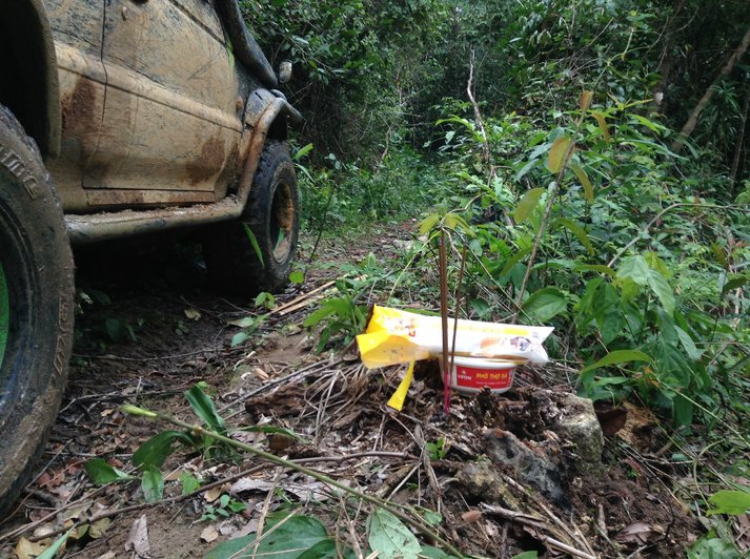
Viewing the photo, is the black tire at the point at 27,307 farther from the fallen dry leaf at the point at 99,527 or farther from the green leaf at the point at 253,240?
the green leaf at the point at 253,240

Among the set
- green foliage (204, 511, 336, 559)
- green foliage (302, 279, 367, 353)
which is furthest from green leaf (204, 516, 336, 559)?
green foliage (302, 279, 367, 353)

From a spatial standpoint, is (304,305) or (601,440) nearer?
(601,440)

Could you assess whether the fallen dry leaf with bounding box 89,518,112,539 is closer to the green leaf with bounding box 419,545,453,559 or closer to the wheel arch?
the green leaf with bounding box 419,545,453,559

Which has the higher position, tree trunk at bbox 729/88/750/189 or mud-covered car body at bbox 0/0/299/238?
mud-covered car body at bbox 0/0/299/238

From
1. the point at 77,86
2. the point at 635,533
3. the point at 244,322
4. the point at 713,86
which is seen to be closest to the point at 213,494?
the point at 635,533

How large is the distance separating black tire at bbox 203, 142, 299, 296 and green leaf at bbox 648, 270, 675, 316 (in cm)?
Answer: 193

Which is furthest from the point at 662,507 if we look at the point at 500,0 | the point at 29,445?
the point at 500,0

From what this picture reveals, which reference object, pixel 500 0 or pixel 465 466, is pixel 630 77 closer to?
pixel 465 466

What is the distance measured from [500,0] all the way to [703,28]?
23.6ft

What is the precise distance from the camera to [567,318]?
1.96 m

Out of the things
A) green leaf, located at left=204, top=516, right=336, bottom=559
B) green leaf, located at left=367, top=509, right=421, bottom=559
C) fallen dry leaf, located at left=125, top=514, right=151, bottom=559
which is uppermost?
green leaf, located at left=367, top=509, right=421, bottom=559

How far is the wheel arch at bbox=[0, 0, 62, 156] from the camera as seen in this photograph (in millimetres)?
1303

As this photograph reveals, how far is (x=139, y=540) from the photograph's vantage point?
3.78 ft

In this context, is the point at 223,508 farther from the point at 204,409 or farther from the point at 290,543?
the point at 290,543
